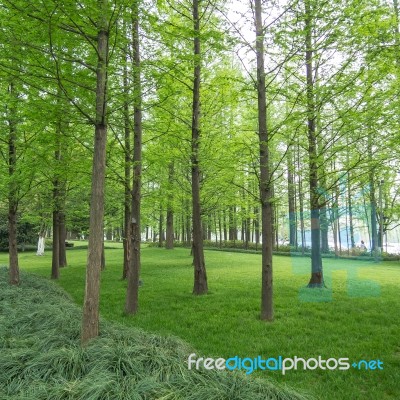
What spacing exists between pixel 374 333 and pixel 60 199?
9.83 metres

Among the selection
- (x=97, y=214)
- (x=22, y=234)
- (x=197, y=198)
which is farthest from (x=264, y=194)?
(x=22, y=234)

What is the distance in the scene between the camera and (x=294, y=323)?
5906 mm

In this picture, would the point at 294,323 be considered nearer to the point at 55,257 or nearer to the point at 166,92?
the point at 166,92

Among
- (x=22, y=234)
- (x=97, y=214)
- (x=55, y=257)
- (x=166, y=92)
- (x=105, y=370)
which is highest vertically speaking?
(x=166, y=92)

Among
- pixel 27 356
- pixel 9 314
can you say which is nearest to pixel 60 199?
pixel 9 314

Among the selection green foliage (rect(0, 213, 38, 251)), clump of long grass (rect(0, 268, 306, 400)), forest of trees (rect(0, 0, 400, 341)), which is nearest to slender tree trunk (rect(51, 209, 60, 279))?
forest of trees (rect(0, 0, 400, 341))

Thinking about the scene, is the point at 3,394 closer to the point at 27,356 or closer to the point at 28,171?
the point at 27,356

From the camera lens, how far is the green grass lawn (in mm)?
3917

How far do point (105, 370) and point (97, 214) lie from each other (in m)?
1.90

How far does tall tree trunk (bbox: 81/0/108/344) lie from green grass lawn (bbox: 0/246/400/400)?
1.55m

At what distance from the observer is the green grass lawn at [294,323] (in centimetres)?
392

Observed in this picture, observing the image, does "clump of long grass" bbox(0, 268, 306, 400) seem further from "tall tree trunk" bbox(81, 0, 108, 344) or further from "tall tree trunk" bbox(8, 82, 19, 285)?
"tall tree trunk" bbox(8, 82, 19, 285)

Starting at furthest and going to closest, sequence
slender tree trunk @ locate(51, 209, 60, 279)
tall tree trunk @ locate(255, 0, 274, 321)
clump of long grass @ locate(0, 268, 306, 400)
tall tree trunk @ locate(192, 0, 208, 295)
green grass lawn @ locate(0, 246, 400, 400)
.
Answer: slender tree trunk @ locate(51, 209, 60, 279) < tall tree trunk @ locate(192, 0, 208, 295) < tall tree trunk @ locate(255, 0, 274, 321) < green grass lawn @ locate(0, 246, 400, 400) < clump of long grass @ locate(0, 268, 306, 400)

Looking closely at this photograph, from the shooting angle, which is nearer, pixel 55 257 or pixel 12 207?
pixel 12 207
